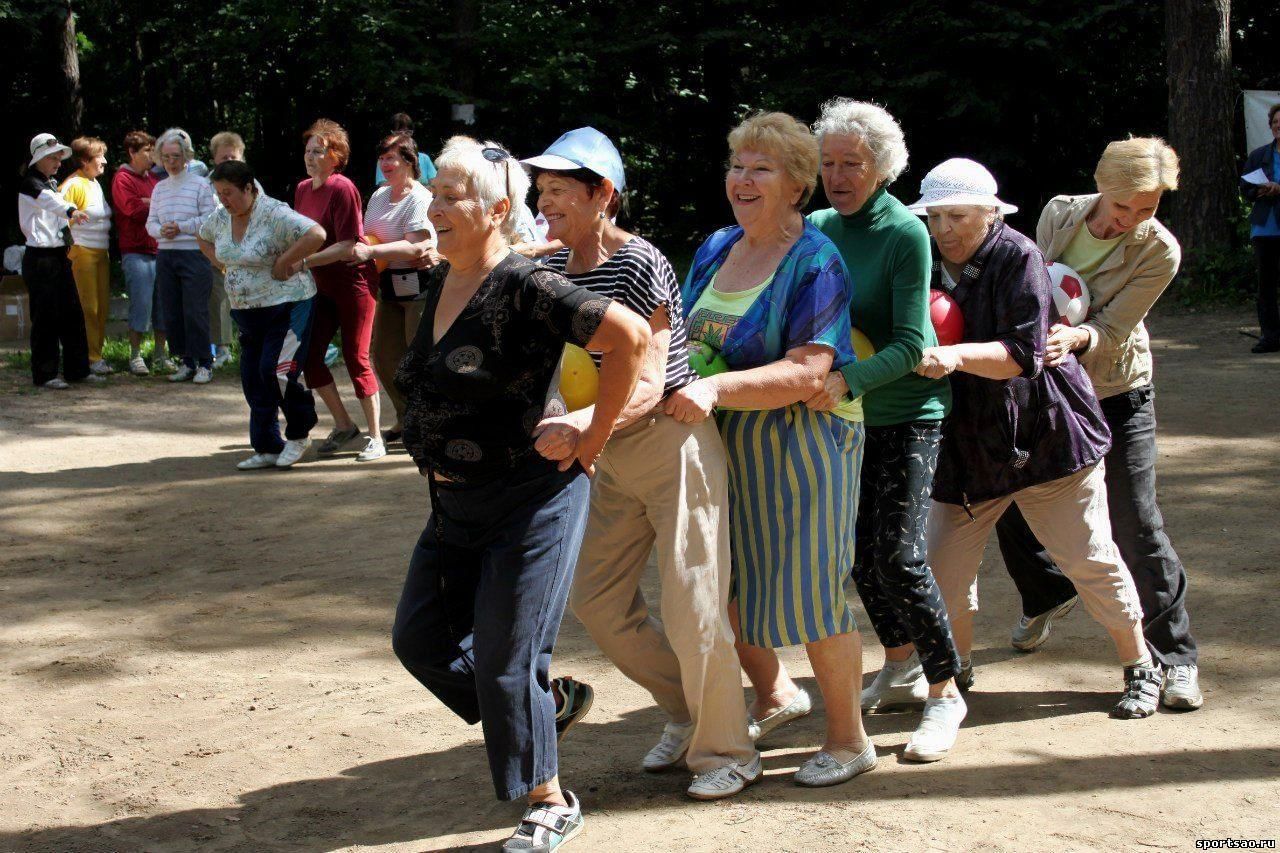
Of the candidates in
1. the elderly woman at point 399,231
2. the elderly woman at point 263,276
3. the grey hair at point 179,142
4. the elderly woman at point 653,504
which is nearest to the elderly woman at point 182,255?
the grey hair at point 179,142

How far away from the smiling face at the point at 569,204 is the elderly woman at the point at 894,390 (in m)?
0.81

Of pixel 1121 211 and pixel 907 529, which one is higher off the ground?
pixel 1121 211

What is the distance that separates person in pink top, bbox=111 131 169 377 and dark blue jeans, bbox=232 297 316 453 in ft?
12.7

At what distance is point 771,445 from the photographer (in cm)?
384

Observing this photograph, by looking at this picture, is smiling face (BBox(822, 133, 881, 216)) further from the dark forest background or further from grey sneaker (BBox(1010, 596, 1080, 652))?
the dark forest background

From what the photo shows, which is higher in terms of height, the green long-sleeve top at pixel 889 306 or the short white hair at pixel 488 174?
the short white hair at pixel 488 174

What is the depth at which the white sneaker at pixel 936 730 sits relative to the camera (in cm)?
408

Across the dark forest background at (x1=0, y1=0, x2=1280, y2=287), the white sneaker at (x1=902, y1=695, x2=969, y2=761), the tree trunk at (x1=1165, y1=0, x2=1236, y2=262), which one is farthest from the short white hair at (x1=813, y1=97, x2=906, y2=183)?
the tree trunk at (x1=1165, y1=0, x2=1236, y2=262)

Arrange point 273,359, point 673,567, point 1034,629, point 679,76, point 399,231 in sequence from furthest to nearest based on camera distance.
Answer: point 679,76 < point 399,231 < point 273,359 < point 1034,629 < point 673,567

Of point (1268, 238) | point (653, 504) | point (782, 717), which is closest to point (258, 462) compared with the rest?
point (782, 717)

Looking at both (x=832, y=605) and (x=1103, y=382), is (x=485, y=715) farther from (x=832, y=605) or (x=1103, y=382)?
(x=1103, y=382)

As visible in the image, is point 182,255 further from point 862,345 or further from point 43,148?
Result: point 862,345

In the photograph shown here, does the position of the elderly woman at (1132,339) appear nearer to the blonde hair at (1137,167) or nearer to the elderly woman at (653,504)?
the blonde hair at (1137,167)

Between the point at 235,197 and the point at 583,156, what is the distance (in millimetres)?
5199
